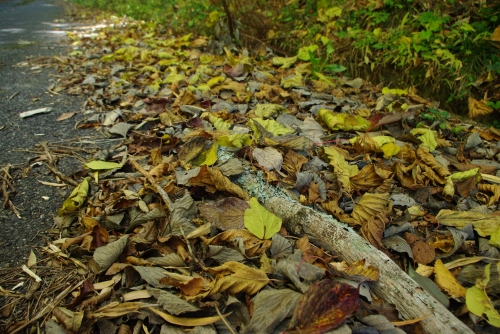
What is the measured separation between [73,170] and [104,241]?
73 centimetres

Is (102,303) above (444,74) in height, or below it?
below

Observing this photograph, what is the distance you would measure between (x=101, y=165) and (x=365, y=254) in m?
1.47

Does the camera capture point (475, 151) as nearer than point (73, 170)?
No

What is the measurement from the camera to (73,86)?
3309 millimetres

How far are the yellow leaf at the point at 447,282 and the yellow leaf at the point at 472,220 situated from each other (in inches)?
12.8

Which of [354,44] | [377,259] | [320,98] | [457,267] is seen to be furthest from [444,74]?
[377,259]

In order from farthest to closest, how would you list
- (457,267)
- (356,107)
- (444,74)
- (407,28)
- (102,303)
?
(407,28) → (444,74) → (356,107) → (457,267) → (102,303)

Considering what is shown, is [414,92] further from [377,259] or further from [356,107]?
[377,259]

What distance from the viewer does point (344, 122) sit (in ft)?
7.95

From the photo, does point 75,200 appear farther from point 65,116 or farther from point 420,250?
point 420,250

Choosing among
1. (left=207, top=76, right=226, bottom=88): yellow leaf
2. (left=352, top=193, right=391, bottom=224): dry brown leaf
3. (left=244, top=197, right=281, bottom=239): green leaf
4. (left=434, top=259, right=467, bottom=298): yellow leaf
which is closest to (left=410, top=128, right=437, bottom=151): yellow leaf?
(left=352, top=193, right=391, bottom=224): dry brown leaf

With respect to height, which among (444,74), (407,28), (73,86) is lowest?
(73,86)

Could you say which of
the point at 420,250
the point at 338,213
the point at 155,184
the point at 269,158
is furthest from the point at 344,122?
the point at 155,184

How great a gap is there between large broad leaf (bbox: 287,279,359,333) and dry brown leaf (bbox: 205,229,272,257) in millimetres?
327
